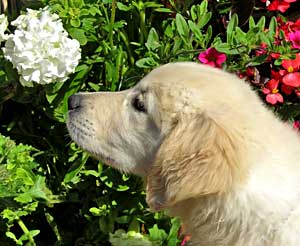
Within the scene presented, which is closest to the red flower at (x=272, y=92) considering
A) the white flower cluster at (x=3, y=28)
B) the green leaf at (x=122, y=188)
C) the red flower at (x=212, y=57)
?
the red flower at (x=212, y=57)

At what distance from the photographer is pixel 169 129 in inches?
114

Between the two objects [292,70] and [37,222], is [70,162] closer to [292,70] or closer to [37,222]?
[37,222]

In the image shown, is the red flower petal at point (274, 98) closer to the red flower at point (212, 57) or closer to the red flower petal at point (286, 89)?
the red flower petal at point (286, 89)

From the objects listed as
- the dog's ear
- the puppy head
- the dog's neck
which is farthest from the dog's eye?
the dog's neck

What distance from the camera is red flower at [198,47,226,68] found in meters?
3.52


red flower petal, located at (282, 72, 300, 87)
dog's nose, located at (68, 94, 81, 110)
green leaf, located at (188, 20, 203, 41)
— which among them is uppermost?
green leaf, located at (188, 20, 203, 41)

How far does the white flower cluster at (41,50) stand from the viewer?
10.9 feet

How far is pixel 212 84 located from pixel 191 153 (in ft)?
1.11

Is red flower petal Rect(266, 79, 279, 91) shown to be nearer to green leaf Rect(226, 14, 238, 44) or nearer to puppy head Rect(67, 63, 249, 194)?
green leaf Rect(226, 14, 238, 44)

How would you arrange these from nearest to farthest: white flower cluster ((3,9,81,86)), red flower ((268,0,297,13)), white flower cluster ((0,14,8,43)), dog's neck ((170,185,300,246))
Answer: dog's neck ((170,185,300,246))
white flower cluster ((3,9,81,86))
white flower cluster ((0,14,8,43))
red flower ((268,0,297,13))

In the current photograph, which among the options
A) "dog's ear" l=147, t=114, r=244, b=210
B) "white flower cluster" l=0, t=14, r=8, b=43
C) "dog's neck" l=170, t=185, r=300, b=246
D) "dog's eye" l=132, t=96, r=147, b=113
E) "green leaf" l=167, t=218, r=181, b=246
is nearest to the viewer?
"dog's ear" l=147, t=114, r=244, b=210

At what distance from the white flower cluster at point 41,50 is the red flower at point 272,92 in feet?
3.11

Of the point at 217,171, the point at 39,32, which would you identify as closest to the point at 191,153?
the point at 217,171

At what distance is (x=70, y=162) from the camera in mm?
3816
